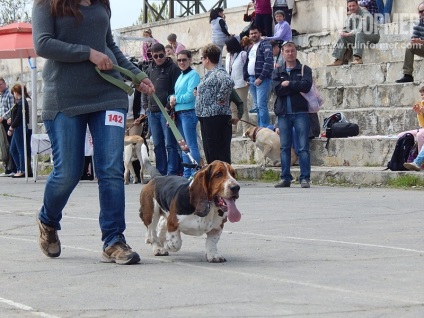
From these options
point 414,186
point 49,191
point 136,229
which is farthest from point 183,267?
point 414,186

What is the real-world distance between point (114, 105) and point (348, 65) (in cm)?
1202

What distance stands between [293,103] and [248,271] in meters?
7.93

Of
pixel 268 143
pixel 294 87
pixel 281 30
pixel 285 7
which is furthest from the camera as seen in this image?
pixel 285 7

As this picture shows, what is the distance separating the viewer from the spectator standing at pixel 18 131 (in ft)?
64.6

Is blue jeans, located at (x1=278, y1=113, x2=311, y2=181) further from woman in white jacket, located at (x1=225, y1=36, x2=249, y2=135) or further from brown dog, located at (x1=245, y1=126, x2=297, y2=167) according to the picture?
woman in white jacket, located at (x1=225, y1=36, x2=249, y2=135)

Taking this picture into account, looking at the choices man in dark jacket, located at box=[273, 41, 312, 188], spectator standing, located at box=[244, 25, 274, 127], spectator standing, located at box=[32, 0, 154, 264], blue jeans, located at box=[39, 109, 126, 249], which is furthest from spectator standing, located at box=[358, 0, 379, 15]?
blue jeans, located at box=[39, 109, 126, 249]

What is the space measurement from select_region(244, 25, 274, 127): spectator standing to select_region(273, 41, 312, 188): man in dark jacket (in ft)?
8.40

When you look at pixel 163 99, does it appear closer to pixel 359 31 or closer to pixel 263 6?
pixel 359 31

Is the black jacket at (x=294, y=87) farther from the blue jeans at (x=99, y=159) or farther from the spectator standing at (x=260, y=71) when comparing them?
the blue jeans at (x=99, y=159)

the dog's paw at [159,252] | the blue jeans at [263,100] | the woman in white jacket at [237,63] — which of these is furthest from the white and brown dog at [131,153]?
the dog's paw at [159,252]

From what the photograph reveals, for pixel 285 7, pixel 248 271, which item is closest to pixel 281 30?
pixel 285 7

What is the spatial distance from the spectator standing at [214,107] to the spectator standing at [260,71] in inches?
135

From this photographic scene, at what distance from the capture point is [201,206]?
716 centimetres

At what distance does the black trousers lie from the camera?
13.8m
